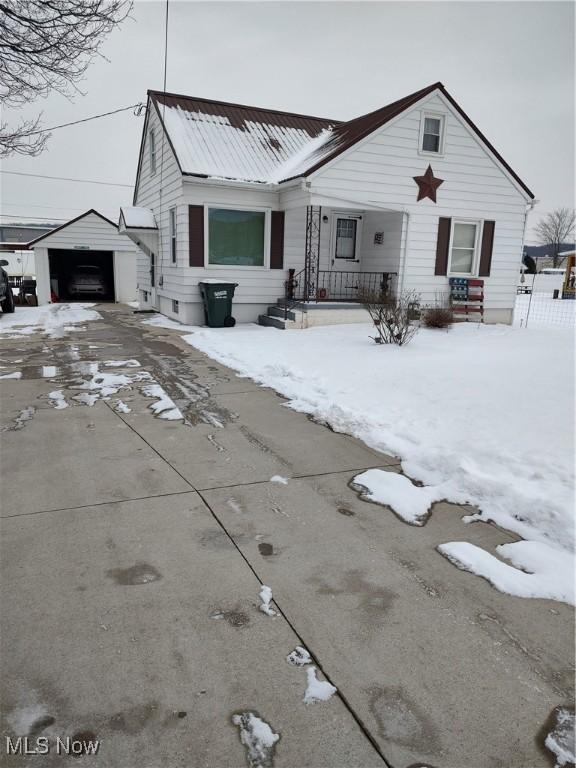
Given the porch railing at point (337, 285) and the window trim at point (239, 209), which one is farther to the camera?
the porch railing at point (337, 285)

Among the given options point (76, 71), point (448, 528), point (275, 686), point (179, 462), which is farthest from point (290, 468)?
point (76, 71)

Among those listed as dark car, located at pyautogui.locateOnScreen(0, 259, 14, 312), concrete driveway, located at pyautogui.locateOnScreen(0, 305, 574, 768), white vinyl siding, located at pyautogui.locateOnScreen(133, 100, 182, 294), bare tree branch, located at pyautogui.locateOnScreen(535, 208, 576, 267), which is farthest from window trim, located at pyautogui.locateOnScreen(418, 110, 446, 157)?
bare tree branch, located at pyautogui.locateOnScreen(535, 208, 576, 267)

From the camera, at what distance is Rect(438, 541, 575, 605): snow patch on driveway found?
2.76 meters

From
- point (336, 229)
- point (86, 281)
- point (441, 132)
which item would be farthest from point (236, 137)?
point (86, 281)

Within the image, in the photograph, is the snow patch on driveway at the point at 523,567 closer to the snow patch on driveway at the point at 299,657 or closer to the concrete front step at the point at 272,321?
the snow patch on driveway at the point at 299,657

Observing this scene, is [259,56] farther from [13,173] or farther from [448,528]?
[13,173]

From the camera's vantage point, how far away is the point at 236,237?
13.5 m

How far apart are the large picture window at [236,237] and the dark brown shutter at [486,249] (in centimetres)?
632

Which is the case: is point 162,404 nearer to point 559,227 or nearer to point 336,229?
point 336,229

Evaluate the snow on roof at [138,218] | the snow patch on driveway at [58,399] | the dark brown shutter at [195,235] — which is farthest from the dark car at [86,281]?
the snow patch on driveway at [58,399]

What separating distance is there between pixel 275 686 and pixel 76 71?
10277 mm

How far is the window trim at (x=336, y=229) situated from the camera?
575 inches

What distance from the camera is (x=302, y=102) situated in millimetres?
51594

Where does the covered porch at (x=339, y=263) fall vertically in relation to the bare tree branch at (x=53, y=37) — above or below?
below
